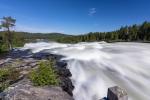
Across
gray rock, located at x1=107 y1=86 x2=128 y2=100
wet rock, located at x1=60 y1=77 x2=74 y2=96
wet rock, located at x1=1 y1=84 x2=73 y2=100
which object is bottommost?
wet rock, located at x1=60 y1=77 x2=74 y2=96

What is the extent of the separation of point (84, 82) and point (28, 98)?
10.3 feet

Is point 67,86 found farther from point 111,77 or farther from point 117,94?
point 117,94

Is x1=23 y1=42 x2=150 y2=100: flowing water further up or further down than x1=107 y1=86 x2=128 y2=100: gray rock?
further down

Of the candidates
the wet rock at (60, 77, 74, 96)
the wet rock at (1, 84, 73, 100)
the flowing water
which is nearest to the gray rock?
the wet rock at (1, 84, 73, 100)

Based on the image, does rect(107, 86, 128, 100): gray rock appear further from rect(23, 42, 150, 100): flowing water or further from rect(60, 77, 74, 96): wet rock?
rect(60, 77, 74, 96): wet rock

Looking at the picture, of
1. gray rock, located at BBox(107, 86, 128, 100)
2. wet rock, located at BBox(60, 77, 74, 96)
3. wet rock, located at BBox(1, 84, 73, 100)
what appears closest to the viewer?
gray rock, located at BBox(107, 86, 128, 100)

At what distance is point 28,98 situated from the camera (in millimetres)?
4906

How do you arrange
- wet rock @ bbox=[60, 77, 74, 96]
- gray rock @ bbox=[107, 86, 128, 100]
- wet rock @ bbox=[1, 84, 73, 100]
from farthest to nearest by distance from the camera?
wet rock @ bbox=[60, 77, 74, 96]
wet rock @ bbox=[1, 84, 73, 100]
gray rock @ bbox=[107, 86, 128, 100]

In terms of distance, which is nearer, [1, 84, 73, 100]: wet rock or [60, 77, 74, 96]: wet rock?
[1, 84, 73, 100]: wet rock

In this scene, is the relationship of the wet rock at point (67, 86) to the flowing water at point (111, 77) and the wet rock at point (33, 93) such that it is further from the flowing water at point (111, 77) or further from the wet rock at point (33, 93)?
the wet rock at point (33, 93)

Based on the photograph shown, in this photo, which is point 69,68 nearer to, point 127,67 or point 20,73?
point 20,73

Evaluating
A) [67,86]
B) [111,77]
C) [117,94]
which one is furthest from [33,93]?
[111,77]

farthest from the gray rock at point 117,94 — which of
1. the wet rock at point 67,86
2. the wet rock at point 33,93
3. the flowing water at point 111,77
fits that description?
the wet rock at point 67,86

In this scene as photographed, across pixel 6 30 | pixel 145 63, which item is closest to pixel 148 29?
pixel 6 30
